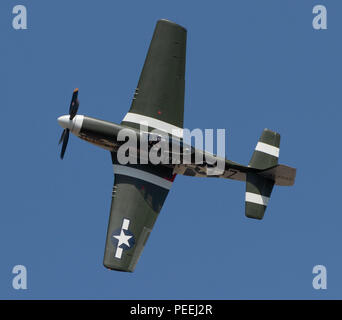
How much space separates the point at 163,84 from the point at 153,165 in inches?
126

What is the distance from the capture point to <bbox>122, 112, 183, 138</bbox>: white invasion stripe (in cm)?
2686

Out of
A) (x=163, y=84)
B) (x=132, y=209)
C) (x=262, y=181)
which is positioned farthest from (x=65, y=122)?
(x=262, y=181)

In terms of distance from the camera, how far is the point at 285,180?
27.4 m

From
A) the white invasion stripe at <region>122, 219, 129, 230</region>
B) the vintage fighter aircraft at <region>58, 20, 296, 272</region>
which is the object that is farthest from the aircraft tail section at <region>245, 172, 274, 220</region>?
the white invasion stripe at <region>122, 219, 129, 230</region>

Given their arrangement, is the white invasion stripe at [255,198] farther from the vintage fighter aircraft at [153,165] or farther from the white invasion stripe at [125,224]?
the white invasion stripe at [125,224]

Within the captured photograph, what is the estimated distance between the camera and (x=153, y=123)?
27.0m

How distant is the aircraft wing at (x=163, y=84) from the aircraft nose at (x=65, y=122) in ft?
7.22

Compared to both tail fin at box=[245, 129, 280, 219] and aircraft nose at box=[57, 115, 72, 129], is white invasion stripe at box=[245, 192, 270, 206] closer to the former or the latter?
tail fin at box=[245, 129, 280, 219]

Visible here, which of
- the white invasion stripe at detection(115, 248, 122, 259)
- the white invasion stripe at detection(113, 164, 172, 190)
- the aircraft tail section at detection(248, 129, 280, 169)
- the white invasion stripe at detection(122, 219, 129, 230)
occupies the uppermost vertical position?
the aircraft tail section at detection(248, 129, 280, 169)

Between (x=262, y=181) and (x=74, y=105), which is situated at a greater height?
(x=74, y=105)

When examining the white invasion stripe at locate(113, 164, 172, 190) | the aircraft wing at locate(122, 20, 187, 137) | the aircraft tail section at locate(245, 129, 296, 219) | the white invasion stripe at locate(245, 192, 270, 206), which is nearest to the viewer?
the white invasion stripe at locate(113, 164, 172, 190)

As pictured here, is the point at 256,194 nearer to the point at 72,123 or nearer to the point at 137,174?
the point at 137,174

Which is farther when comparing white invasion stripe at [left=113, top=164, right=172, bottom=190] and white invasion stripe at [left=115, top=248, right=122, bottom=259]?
white invasion stripe at [left=113, top=164, right=172, bottom=190]

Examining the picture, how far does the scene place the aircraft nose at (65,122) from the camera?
84.5 ft
